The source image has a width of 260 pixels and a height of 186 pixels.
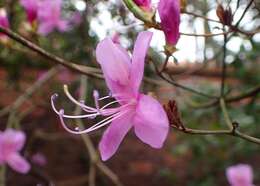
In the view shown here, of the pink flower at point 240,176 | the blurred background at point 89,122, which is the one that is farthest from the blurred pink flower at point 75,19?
the pink flower at point 240,176

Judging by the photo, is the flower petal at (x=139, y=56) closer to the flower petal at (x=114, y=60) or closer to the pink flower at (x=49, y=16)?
the flower petal at (x=114, y=60)

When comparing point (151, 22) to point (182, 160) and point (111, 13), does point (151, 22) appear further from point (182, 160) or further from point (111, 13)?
point (182, 160)

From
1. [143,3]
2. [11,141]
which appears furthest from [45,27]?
[143,3]

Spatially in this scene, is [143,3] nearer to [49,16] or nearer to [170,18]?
[170,18]

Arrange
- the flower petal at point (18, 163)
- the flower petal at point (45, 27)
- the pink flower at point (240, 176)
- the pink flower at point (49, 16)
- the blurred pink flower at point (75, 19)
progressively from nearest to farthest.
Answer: the pink flower at point (240, 176), the flower petal at point (18, 163), the pink flower at point (49, 16), the flower petal at point (45, 27), the blurred pink flower at point (75, 19)

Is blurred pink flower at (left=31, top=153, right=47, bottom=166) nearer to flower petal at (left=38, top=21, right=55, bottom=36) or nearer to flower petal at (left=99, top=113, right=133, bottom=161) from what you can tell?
flower petal at (left=38, top=21, right=55, bottom=36)
